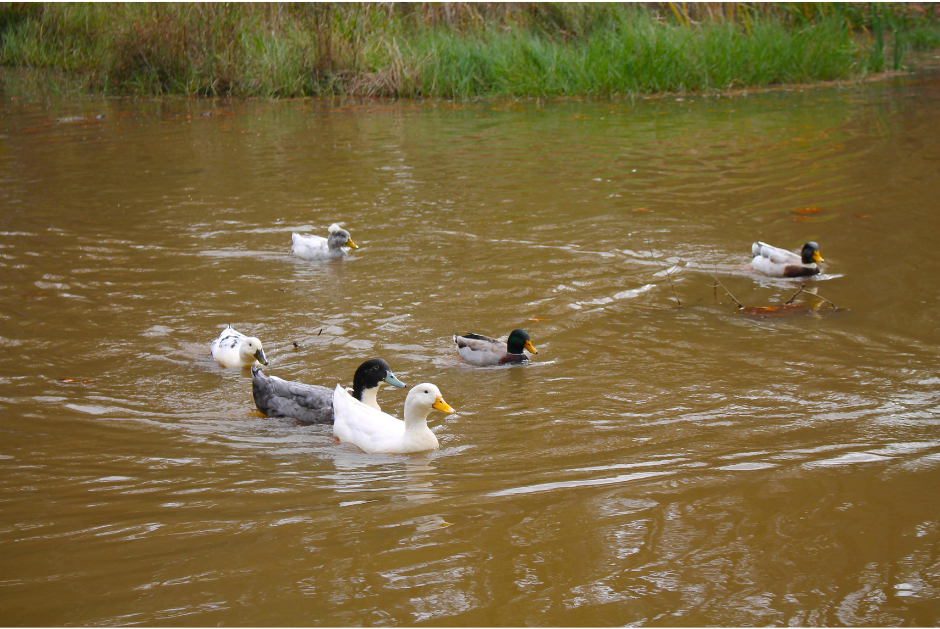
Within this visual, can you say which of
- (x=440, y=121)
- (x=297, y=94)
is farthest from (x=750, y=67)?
(x=297, y=94)

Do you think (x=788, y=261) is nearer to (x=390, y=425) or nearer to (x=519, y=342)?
(x=519, y=342)

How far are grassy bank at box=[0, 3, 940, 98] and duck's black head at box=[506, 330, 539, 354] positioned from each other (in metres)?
14.0

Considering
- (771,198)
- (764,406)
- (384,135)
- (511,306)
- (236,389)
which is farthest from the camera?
(384,135)

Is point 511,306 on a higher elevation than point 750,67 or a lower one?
lower

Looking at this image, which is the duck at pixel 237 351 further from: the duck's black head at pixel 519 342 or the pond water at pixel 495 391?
the duck's black head at pixel 519 342

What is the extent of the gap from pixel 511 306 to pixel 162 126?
13248 millimetres

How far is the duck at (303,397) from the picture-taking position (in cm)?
584

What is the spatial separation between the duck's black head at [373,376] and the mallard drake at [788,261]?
13.6ft

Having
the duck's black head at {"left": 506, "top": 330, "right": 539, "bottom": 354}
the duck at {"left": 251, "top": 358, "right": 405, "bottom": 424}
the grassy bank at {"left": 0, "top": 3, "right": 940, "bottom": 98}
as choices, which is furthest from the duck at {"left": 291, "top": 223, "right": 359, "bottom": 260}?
the grassy bank at {"left": 0, "top": 3, "right": 940, "bottom": 98}

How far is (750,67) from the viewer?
19.2 m

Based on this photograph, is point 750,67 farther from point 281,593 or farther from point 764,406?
point 281,593

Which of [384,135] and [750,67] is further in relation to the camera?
[750,67]

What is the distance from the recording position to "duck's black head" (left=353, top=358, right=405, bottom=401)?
Result: 5719 mm

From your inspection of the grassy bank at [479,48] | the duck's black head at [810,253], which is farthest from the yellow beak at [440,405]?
the grassy bank at [479,48]
